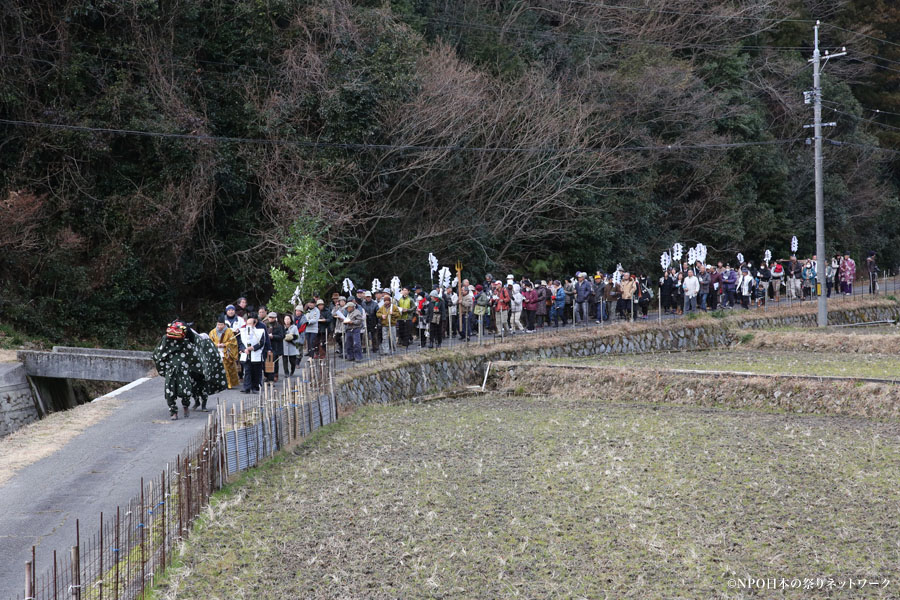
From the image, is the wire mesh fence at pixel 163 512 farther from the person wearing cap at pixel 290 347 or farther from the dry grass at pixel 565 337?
the dry grass at pixel 565 337

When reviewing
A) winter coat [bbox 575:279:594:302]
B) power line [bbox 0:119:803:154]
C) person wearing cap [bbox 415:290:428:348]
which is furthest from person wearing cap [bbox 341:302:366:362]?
winter coat [bbox 575:279:594:302]

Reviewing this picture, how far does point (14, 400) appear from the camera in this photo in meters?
20.0

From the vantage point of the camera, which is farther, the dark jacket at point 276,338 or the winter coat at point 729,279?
the winter coat at point 729,279

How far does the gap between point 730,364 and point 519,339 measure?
596 cm

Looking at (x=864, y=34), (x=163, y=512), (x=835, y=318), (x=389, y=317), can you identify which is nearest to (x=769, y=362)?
(x=389, y=317)

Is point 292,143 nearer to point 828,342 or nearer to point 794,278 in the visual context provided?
point 828,342

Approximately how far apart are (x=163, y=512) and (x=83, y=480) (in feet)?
11.5

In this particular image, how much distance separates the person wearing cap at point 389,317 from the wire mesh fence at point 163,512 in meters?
7.06

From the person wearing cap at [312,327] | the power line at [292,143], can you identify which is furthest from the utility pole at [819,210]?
the person wearing cap at [312,327]

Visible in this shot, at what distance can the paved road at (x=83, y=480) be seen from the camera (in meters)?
9.90

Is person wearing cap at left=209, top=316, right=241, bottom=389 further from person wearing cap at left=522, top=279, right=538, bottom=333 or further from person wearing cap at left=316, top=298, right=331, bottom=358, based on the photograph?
person wearing cap at left=522, top=279, right=538, bottom=333

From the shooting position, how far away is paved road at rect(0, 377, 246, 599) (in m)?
9.88

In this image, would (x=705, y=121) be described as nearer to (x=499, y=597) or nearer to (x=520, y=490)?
(x=520, y=490)

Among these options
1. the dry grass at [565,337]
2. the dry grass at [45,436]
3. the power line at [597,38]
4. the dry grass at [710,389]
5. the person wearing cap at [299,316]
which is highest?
the power line at [597,38]
